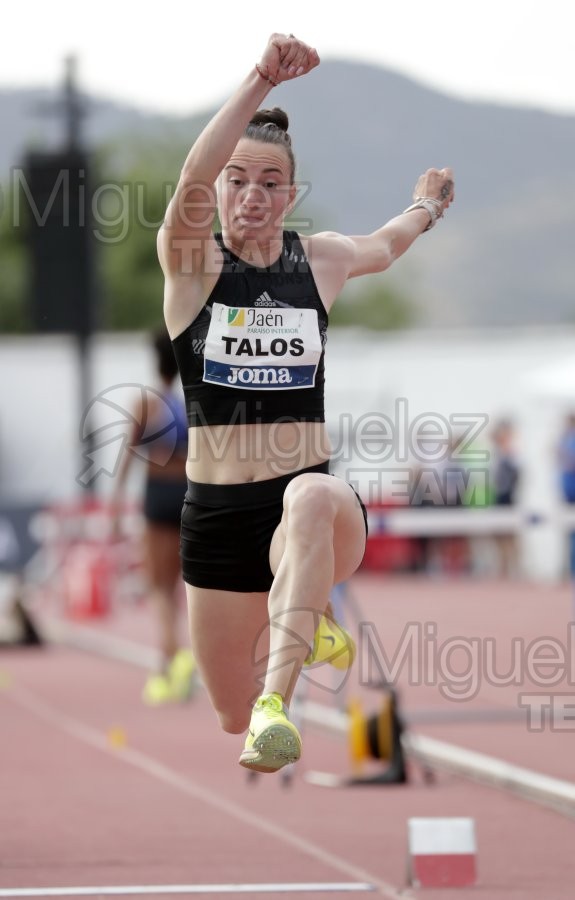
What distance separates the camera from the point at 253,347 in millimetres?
5062

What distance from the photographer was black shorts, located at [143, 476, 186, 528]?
11203 mm

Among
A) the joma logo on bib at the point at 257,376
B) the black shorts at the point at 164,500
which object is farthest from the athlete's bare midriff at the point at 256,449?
the black shorts at the point at 164,500

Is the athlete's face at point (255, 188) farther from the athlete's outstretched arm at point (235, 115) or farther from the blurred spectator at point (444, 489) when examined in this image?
the blurred spectator at point (444, 489)

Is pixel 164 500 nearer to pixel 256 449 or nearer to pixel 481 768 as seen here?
pixel 481 768

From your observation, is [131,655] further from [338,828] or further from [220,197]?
[220,197]

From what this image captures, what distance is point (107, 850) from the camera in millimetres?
6598

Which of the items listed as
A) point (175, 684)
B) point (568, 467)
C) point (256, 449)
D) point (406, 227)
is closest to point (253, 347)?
point (256, 449)

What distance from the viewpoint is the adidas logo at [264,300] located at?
200 inches

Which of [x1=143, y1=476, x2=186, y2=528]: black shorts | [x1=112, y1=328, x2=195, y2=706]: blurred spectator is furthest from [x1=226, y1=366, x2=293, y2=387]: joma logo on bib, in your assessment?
[x1=143, y1=476, x2=186, y2=528]: black shorts

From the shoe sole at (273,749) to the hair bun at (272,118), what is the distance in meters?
1.85

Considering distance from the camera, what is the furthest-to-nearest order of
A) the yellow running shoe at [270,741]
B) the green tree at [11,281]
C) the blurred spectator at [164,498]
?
1. the green tree at [11,281]
2. the blurred spectator at [164,498]
3. the yellow running shoe at [270,741]

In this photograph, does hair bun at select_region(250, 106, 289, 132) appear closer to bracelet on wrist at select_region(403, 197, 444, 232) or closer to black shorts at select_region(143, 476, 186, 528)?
bracelet on wrist at select_region(403, 197, 444, 232)

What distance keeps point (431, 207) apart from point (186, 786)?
3657 millimetres

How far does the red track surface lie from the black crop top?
1.81 m
